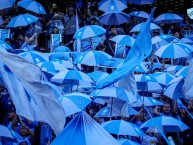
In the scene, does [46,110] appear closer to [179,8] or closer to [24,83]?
[24,83]

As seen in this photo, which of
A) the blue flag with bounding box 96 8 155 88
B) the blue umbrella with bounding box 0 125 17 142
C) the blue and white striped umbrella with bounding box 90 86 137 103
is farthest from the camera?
the blue and white striped umbrella with bounding box 90 86 137 103

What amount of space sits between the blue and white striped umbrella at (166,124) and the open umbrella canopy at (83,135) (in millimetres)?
3314

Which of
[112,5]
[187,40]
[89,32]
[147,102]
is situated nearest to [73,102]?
[147,102]

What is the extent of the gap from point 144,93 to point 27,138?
3712 mm

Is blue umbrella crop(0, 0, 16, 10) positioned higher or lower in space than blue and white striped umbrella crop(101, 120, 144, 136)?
higher

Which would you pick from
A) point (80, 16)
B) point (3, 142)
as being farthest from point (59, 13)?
point (3, 142)

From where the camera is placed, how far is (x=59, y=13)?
1953 centimetres

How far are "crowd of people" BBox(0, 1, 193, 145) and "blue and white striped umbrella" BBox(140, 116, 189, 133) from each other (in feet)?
0.98

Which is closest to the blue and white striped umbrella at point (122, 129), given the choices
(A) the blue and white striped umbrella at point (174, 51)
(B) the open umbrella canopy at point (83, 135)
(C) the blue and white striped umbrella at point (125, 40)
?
(B) the open umbrella canopy at point (83, 135)

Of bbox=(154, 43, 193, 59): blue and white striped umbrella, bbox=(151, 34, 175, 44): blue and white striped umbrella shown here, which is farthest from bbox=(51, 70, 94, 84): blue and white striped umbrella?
bbox=(151, 34, 175, 44): blue and white striped umbrella

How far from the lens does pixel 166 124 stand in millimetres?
11578

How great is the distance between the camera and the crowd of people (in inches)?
484

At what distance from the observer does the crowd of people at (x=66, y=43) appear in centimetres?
1230

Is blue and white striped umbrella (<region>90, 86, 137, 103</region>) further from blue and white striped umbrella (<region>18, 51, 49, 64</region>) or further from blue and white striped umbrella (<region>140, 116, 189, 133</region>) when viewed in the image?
blue and white striped umbrella (<region>18, 51, 49, 64</region>)
